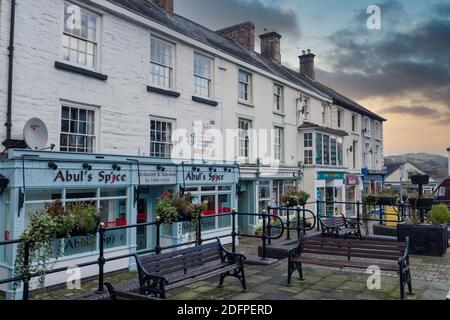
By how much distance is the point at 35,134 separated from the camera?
29.8 ft

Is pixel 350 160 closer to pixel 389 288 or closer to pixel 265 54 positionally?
pixel 265 54

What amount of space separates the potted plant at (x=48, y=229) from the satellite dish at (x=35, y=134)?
2.51 metres

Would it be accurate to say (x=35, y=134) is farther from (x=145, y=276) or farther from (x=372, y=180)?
(x=372, y=180)

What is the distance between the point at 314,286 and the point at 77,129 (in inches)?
302

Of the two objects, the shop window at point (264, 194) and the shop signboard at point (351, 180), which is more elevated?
the shop signboard at point (351, 180)

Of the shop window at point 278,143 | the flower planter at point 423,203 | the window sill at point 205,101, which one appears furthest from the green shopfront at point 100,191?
the flower planter at point 423,203

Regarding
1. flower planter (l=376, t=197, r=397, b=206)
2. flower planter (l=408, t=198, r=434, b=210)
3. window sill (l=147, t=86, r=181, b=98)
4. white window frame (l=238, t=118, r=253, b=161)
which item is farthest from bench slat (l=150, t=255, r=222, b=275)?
white window frame (l=238, t=118, r=253, b=161)

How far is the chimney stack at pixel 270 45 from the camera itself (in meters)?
26.1

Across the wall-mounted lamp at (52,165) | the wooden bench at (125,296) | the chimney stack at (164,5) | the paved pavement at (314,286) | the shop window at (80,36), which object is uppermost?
the chimney stack at (164,5)

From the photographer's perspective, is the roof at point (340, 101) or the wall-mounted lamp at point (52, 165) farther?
the roof at point (340, 101)

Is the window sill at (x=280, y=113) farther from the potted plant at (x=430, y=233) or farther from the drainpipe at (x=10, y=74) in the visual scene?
the drainpipe at (x=10, y=74)

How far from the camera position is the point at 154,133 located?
43.0 feet

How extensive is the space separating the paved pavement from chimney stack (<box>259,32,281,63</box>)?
19.7 m
